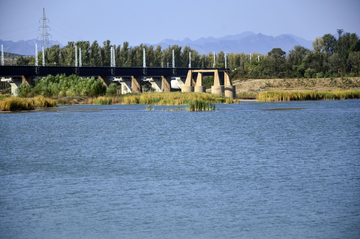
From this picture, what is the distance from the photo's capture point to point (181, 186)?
1634cm

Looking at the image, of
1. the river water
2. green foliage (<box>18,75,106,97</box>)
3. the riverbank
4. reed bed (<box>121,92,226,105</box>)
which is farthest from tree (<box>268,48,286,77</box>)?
the river water

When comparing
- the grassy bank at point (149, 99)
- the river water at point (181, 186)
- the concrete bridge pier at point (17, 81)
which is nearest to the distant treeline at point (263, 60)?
the concrete bridge pier at point (17, 81)

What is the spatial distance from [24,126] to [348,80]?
3615 inches

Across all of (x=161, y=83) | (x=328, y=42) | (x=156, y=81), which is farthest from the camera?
(x=328, y=42)

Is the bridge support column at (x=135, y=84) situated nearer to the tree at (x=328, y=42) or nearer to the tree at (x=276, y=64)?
the tree at (x=276, y=64)

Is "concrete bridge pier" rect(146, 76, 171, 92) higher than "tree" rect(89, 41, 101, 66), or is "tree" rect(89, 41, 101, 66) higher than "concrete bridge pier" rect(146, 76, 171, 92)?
"tree" rect(89, 41, 101, 66)

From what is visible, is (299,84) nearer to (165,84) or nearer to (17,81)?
(165,84)

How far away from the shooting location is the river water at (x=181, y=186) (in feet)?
39.0

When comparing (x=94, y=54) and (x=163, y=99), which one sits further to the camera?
(x=94, y=54)

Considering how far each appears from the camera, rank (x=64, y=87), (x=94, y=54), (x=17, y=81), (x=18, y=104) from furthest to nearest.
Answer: (x=94, y=54)
(x=17, y=81)
(x=64, y=87)
(x=18, y=104)

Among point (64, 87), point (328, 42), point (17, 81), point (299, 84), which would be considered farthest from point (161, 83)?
point (328, 42)

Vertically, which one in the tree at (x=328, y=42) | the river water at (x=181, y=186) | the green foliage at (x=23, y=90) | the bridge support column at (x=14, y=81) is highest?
the tree at (x=328, y=42)

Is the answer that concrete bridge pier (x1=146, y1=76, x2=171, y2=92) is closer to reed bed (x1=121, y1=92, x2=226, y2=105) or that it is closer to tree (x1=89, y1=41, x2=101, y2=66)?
tree (x1=89, y1=41, x2=101, y2=66)

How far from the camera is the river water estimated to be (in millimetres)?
11891
